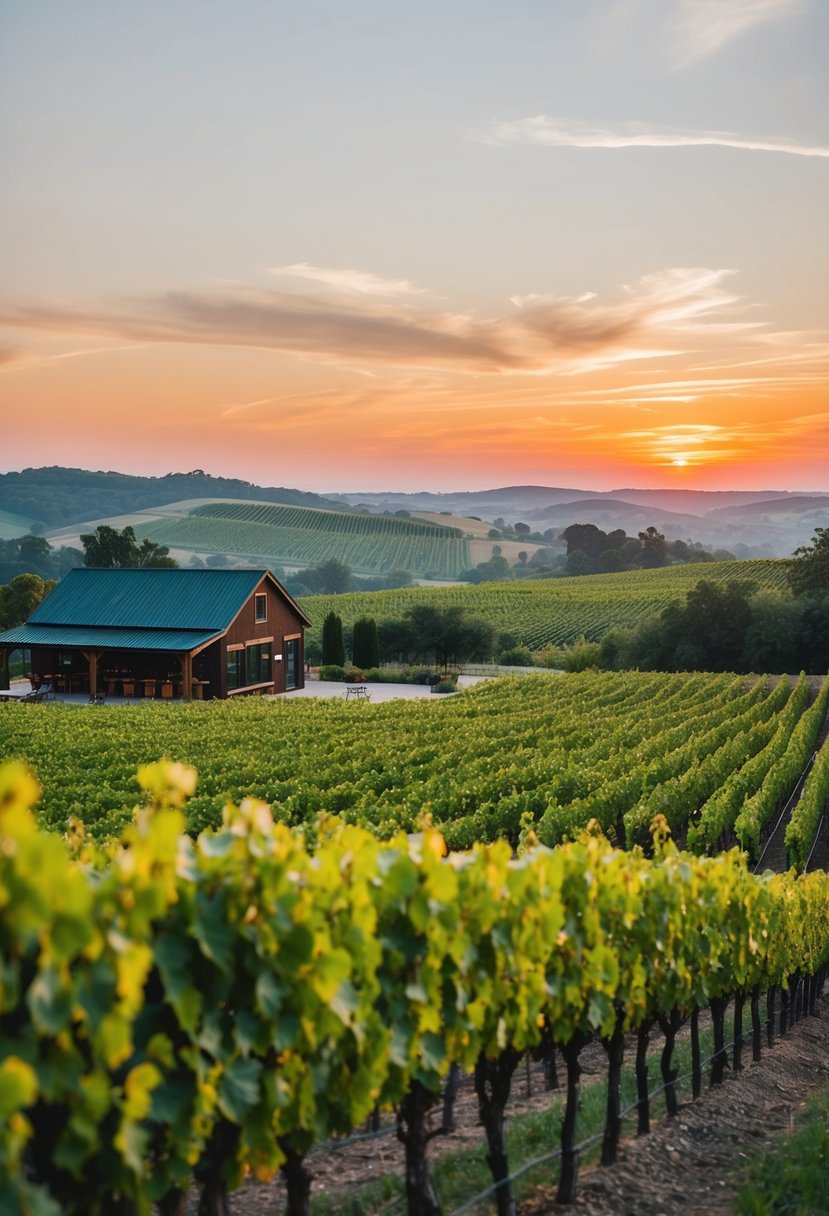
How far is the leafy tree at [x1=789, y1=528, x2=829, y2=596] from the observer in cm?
6131

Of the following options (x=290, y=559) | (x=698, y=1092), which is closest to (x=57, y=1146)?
(x=698, y=1092)

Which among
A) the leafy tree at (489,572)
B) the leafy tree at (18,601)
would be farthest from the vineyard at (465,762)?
the leafy tree at (489,572)

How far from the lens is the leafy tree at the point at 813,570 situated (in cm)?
6131

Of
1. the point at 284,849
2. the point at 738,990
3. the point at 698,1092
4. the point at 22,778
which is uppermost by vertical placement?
the point at 22,778

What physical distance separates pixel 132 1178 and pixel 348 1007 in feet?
3.13

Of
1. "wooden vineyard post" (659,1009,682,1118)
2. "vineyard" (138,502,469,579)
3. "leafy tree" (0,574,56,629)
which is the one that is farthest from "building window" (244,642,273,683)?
"vineyard" (138,502,469,579)

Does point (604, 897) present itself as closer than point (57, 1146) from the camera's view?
No

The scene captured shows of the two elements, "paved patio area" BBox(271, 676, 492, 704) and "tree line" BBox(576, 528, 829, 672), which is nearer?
"paved patio area" BBox(271, 676, 492, 704)

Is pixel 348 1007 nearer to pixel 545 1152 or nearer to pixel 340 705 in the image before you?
pixel 545 1152

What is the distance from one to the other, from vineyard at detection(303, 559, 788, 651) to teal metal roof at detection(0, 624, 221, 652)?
1066 inches

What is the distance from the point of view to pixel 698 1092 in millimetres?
8125

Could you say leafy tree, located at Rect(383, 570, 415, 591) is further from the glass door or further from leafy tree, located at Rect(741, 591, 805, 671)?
the glass door

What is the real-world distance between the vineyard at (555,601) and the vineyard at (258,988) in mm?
60173

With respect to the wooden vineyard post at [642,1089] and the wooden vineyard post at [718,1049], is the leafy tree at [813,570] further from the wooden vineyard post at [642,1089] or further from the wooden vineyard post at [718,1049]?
the wooden vineyard post at [642,1089]
